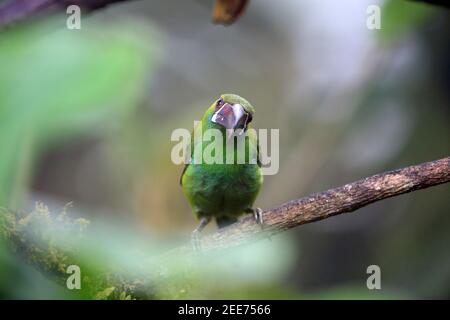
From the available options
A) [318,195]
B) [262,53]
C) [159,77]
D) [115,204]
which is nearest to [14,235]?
[318,195]

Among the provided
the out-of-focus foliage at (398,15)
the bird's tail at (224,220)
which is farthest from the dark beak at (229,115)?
the out-of-focus foliage at (398,15)

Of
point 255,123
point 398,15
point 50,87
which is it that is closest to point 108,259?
point 50,87

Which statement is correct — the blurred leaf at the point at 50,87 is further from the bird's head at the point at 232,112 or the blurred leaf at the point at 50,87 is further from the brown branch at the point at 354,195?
the brown branch at the point at 354,195

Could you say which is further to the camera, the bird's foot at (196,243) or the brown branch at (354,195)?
the bird's foot at (196,243)

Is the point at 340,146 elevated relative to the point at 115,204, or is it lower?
elevated
